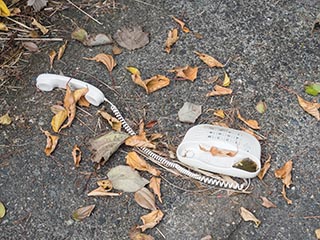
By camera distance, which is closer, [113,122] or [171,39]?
[113,122]

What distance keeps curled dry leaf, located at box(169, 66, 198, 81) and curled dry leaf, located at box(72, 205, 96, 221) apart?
0.77m

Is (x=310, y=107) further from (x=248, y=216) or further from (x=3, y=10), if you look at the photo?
(x=3, y=10)

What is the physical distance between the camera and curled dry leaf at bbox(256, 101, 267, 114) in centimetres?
282

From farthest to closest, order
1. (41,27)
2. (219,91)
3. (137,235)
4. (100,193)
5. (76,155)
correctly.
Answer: (41,27) < (219,91) < (76,155) < (100,193) < (137,235)

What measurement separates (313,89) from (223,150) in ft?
2.01

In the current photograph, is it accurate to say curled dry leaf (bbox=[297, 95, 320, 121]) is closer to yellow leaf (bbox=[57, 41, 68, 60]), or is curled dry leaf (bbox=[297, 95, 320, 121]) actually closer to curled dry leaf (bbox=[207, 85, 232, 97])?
curled dry leaf (bbox=[207, 85, 232, 97])

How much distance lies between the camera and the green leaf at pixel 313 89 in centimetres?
288

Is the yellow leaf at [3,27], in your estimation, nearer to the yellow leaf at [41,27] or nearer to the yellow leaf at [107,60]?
the yellow leaf at [41,27]

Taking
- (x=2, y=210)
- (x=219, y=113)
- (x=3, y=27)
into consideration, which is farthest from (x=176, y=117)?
(x=3, y=27)

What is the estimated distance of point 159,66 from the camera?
9.76 ft

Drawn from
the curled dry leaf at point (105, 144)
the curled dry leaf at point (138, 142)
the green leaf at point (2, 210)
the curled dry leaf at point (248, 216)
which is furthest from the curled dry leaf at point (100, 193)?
the curled dry leaf at point (248, 216)

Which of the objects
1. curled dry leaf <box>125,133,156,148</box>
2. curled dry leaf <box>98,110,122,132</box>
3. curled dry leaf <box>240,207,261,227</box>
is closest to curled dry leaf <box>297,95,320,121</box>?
curled dry leaf <box>240,207,261,227</box>

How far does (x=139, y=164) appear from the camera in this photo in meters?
2.60

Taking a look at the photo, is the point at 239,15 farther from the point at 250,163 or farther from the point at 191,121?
the point at 250,163
